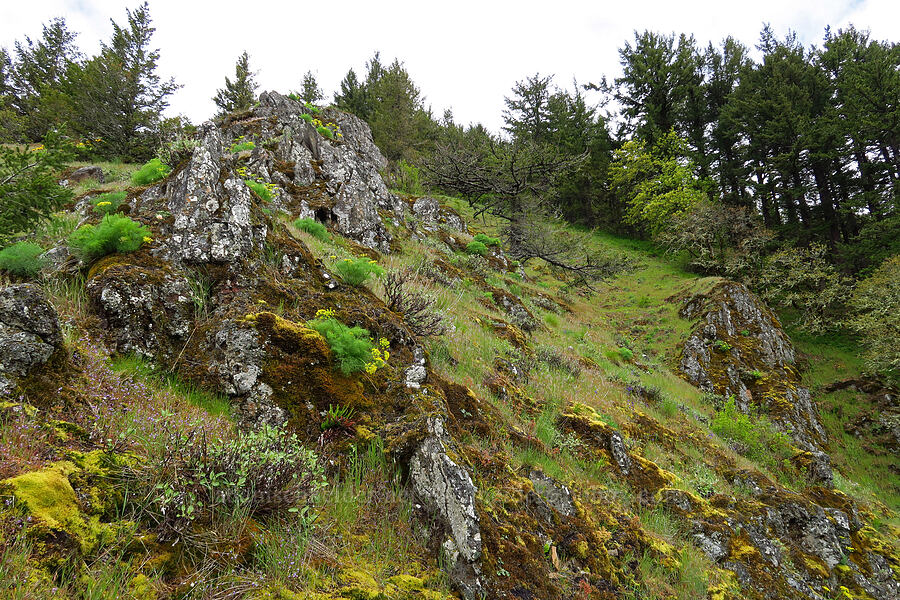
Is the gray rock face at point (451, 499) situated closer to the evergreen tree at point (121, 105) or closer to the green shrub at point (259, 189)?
the green shrub at point (259, 189)

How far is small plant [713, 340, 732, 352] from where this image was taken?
1636 centimetres

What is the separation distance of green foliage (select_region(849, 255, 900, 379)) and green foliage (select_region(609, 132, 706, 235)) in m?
13.2

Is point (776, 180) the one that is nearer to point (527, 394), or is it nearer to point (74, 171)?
point (527, 394)

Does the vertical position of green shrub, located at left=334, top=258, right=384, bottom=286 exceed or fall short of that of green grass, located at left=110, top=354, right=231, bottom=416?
it exceeds it

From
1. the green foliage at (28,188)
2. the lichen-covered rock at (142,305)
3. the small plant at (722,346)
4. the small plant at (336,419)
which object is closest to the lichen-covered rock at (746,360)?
the small plant at (722,346)

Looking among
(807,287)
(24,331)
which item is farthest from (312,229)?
(807,287)

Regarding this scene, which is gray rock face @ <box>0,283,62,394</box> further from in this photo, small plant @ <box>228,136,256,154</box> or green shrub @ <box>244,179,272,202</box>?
small plant @ <box>228,136,256,154</box>

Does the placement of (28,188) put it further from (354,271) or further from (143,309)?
(354,271)

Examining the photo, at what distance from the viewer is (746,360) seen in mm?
15977

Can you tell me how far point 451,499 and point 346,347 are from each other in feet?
6.18

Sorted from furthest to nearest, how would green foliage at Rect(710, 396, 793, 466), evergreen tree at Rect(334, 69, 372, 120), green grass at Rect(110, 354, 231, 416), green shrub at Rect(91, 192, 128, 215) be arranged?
1. evergreen tree at Rect(334, 69, 372, 120)
2. green foliage at Rect(710, 396, 793, 466)
3. green shrub at Rect(91, 192, 128, 215)
4. green grass at Rect(110, 354, 231, 416)

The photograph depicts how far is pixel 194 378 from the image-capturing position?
11.7 ft

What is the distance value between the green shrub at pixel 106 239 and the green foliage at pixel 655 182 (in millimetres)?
35678

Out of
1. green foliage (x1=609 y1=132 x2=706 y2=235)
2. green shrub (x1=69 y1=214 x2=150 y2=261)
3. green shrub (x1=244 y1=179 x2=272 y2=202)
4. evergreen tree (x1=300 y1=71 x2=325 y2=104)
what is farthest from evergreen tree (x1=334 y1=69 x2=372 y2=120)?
green shrub (x1=69 y1=214 x2=150 y2=261)
